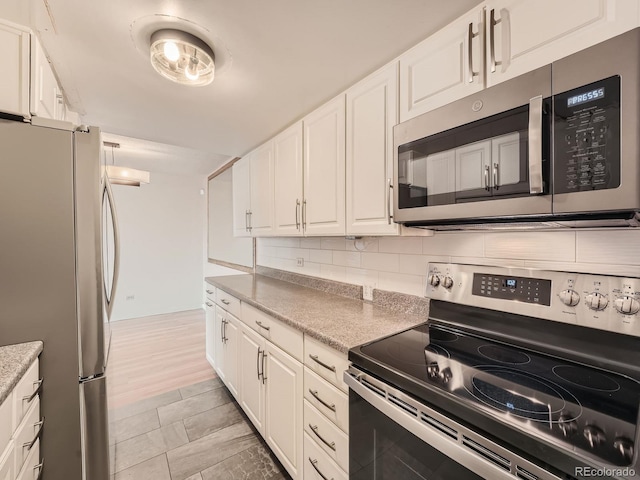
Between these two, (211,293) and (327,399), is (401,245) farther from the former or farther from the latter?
(211,293)

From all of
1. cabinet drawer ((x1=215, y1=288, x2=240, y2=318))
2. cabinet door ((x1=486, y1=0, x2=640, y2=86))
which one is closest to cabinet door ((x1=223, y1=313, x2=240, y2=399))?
cabinet drawer ((x1=215, y1=288, x2=240, y2=318))

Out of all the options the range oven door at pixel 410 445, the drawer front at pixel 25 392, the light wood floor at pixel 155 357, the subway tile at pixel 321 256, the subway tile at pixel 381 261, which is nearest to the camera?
the range oven door at pixel 410 445

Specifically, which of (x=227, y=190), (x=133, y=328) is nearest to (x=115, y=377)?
(x=133, y=328)

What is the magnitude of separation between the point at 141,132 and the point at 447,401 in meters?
2.82

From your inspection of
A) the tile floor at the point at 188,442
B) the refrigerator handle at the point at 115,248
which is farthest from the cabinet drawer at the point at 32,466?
the refrigerator handle at the point at 115,248

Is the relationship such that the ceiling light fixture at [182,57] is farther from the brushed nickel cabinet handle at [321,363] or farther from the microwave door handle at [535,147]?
the brushed nickel cabinet handle at [321,363]

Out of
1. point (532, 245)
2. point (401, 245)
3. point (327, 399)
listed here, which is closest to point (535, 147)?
point (532, 245)

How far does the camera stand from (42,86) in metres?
1.29

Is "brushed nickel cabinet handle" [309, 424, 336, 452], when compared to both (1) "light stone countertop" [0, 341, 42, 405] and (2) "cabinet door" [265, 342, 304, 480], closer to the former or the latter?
(2) "cabinet door" [265, 342, 304, 480]

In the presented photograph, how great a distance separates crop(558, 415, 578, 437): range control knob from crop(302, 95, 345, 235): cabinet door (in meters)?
1.16

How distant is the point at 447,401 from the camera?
0.72 metres

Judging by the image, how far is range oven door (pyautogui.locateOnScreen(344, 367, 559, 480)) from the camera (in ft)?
2.05

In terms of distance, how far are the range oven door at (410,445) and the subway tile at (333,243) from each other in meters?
1.13

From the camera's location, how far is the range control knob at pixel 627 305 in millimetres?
855
